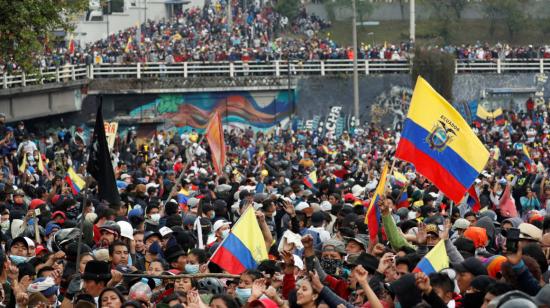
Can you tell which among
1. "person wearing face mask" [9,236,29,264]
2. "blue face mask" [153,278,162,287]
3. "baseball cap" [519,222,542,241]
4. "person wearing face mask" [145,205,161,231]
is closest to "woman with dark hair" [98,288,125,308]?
"blue face mask" [153,278,162,287]

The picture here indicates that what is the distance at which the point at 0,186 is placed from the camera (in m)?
23.6

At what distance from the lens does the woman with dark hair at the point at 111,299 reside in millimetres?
11344

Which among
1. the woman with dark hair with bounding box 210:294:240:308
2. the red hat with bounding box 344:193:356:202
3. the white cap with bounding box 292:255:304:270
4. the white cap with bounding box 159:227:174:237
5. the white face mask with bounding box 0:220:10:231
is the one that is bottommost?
the red hat with bounding box 344:193:356:202

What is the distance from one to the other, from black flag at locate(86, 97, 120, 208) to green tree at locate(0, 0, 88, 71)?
11.7m

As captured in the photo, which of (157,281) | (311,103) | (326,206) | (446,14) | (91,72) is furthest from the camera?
(446,14)

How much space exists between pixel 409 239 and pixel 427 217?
8.96 ft

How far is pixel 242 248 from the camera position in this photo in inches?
555

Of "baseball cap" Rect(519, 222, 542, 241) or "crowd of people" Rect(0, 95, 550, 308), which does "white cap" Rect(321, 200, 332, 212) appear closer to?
"crowd of people" Rect(0, 95, 550, 308)

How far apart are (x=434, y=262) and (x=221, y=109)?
140 feet

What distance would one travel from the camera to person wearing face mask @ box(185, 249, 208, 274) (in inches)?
544

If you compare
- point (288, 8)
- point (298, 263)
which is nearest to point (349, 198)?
point (298, 263)

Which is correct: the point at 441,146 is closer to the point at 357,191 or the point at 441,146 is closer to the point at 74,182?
the point at 357,191

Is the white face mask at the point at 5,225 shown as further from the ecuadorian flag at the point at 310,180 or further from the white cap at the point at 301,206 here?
the ecuadorian flag at the point at 310,180

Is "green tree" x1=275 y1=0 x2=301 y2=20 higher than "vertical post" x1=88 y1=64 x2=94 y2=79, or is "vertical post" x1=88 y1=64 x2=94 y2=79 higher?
"green tree" x1=275 y1=0 x2=301 y2=20
